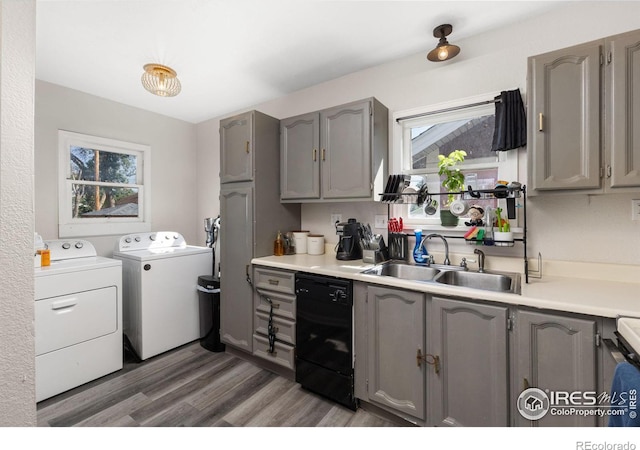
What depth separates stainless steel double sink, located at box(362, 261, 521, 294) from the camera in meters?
1.76

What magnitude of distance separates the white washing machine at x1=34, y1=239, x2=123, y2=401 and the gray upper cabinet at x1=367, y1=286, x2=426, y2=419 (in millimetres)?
2056

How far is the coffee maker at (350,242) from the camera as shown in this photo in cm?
234

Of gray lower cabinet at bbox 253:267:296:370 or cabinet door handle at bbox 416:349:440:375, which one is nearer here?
cabinet door handle at bbox 416:349:440:375

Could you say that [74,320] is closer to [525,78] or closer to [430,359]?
[430,359]

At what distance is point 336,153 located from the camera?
7.46 ft

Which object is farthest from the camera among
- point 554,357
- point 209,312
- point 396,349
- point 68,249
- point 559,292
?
point 209,312

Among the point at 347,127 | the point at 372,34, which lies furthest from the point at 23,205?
the point at 372,34

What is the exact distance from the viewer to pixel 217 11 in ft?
5.85

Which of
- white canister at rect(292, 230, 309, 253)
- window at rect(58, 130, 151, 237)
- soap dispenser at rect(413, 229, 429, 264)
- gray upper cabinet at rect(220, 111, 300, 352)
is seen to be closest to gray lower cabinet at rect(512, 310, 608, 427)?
soap dispenser at rect(413, 229, 429, 264)

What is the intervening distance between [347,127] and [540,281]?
1604 millimetres

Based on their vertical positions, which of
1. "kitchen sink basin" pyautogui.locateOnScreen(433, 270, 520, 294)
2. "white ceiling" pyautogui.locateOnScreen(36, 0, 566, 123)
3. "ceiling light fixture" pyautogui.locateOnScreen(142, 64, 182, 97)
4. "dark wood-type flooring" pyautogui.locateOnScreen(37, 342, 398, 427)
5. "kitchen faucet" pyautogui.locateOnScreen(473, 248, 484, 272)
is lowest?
"dark wood-type flooring" pyautogui.locateOnScreen(37, 342, 398, 427)

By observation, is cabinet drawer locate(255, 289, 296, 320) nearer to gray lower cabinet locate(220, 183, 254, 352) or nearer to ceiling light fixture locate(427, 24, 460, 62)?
gray lower cabinet locate(220, 183, 254, 352)

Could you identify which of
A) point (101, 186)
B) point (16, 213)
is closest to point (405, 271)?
point (16, 213)

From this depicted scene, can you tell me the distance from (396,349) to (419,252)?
0.75 m
